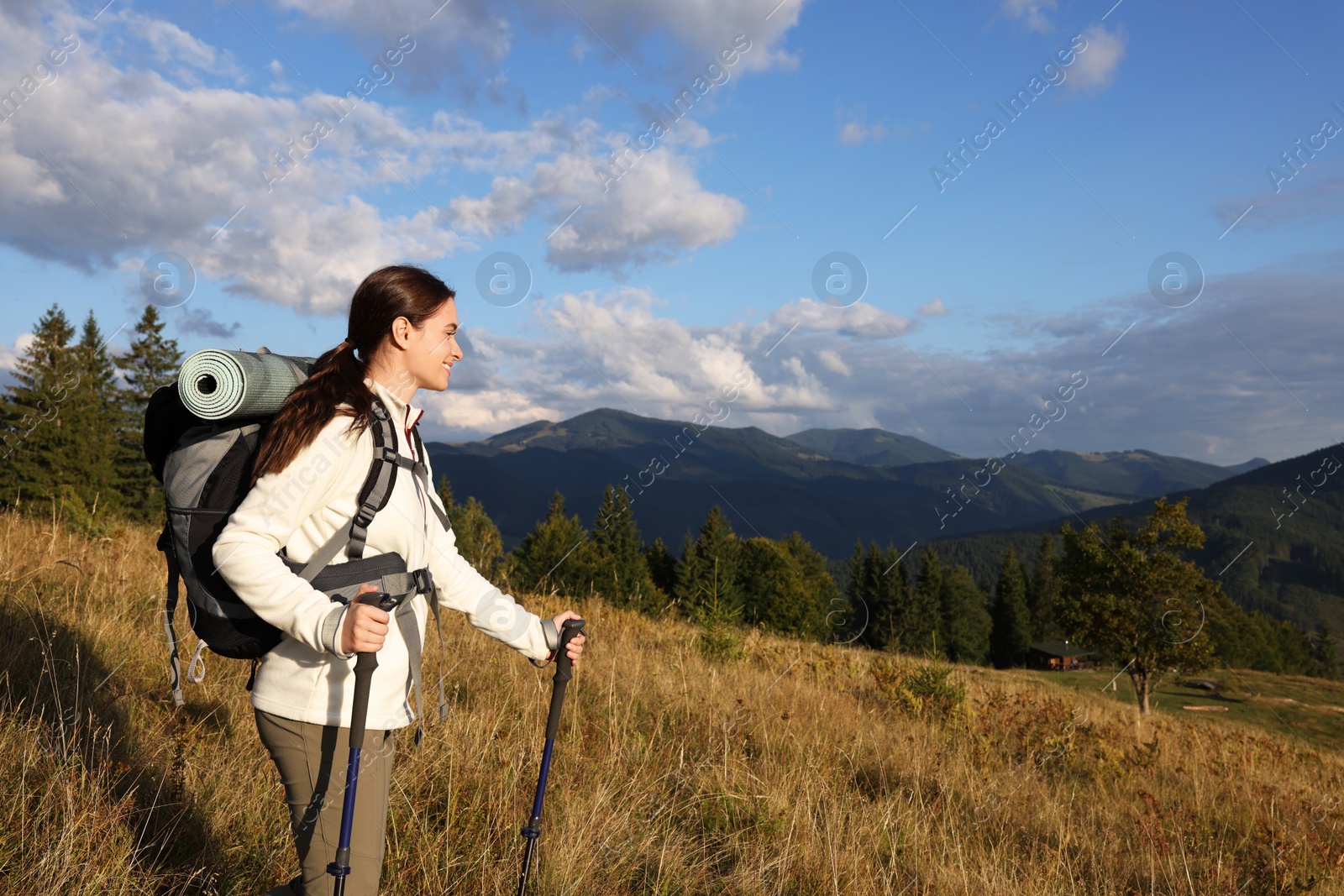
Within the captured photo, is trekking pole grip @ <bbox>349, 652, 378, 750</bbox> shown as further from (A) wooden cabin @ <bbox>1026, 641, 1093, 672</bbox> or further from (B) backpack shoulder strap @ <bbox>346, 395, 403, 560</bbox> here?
(A) wooden cabin @ <bbox>1026, 641, 1093, 672</bbox>

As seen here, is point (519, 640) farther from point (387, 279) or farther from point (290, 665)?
point (387, 279)

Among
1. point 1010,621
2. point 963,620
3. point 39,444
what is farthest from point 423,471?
point 1010,621

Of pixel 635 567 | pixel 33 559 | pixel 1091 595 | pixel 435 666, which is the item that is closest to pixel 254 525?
pixel 435 666

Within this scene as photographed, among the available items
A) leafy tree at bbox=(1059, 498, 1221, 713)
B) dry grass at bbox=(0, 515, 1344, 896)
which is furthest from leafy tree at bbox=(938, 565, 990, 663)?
dry grass at bbox=(0, 515, 1344, 896)

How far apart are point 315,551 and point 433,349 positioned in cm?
69

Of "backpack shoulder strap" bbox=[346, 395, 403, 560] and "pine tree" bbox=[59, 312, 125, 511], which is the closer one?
A: "backpack shoulder strap" bbox=[346, 395, 403, 560]

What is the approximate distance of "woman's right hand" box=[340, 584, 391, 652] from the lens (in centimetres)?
179

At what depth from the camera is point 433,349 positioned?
230cm

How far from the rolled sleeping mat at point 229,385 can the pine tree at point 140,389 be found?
154 ft

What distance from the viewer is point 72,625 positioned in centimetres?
459

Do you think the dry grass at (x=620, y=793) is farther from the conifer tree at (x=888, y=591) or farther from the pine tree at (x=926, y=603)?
the conifer tree at (x=888, y=591)

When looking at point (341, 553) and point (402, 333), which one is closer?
point (341, 553)

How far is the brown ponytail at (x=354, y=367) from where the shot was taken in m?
1.88

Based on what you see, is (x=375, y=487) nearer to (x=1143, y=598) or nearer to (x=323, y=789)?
(x=323, y=789)
